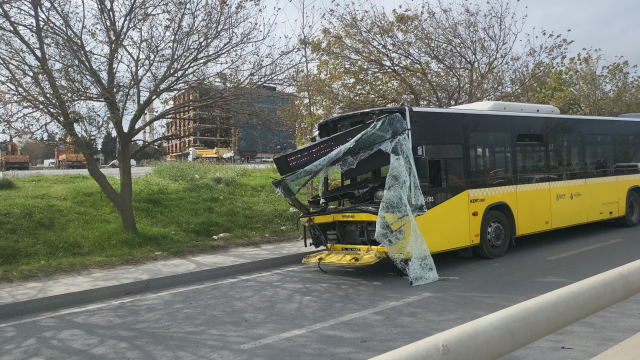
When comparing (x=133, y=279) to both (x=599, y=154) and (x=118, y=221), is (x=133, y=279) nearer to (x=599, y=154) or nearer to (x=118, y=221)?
(x=118, y=221)

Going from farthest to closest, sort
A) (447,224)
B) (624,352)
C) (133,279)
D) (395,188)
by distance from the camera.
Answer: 1. (447,224)
2. (133,279)
3. (395,188)
4. (624,352)

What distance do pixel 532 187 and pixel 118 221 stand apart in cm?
953

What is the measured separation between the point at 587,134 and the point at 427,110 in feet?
19.0

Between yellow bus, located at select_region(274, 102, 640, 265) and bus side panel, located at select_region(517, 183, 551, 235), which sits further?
bus side panel, located at select_region(517, 183, 551, 235)

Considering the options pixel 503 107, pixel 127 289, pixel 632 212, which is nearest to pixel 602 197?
A: pixel 632 212

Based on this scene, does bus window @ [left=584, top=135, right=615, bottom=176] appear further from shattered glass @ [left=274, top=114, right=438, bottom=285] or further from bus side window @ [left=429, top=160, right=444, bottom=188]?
shattered glass @ [left=274, top=114, right=438, bottom=285]

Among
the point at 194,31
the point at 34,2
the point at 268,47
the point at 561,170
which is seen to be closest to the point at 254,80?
the point at 268,47

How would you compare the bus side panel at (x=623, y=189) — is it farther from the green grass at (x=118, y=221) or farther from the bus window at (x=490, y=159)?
the green grass at (x=118, y=221)

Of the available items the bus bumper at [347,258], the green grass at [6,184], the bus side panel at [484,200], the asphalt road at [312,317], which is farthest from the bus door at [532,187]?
the green grass at [6,184]

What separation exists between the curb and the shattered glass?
1949 mm

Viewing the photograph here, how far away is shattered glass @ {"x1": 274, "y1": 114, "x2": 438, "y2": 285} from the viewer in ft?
24.8

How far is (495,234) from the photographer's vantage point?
9.40 meters

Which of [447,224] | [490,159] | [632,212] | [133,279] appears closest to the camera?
[133,279]

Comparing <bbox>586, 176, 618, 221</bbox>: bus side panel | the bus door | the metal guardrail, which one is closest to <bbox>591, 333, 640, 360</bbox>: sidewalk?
the metal guardrail
